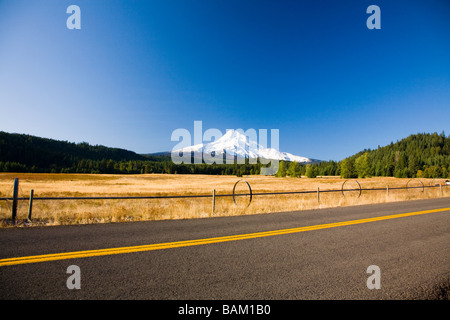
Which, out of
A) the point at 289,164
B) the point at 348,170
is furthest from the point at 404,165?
the point at 289,164

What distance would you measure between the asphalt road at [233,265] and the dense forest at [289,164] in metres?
99.7

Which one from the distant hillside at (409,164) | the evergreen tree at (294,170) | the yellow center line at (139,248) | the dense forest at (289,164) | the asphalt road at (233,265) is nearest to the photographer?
the asphalt road at (233,265)

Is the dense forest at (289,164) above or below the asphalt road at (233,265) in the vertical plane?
above

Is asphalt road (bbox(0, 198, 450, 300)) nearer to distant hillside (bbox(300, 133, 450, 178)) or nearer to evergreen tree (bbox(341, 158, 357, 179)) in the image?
evergreen tree (bbox(341, 158, 357, 179))

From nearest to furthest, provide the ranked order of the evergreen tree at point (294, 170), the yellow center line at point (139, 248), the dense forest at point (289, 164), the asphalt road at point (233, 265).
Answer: the asphalt road at point (233, 265)
the yellow center line at point (139, 248)
the dense forest at point (289, 164)
the evergreen tree at point (294, 170)

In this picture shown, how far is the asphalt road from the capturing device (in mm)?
3129

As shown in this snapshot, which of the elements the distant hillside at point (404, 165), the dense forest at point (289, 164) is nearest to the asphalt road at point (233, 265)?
the distant hillside at point (404, 165)

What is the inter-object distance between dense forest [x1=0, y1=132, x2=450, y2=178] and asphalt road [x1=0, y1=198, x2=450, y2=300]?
9971 cm

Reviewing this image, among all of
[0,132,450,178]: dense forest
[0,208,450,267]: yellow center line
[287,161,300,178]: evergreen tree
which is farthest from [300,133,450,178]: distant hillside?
[0,208,450,267]: yellow center line

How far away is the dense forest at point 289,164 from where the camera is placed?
97.5 m

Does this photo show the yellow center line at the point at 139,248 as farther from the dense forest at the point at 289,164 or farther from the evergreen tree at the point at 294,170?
the dense forest at the point at 289,164
